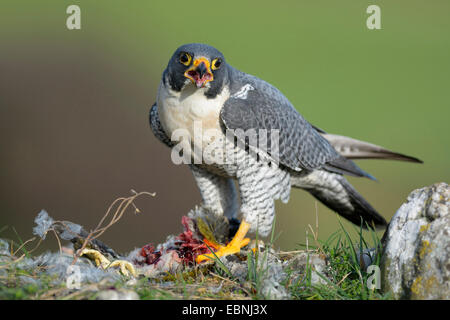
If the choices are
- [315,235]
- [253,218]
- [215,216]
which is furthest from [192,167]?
[315,235]

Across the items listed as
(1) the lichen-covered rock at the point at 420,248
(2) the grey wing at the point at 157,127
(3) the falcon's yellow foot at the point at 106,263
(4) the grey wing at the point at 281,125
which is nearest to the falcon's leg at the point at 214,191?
(2) the grey wing at the point at 157,127

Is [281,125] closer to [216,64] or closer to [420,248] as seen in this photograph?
[216,64]

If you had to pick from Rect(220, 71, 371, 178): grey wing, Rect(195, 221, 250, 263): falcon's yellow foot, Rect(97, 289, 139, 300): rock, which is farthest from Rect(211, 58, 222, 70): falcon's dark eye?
Rect(97, 289, 139, 300): rock

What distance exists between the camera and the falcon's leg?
Answer: 398 cm

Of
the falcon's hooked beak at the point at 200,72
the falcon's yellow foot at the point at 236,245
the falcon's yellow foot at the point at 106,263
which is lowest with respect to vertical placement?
the falcon's yellow foot at the point at 236,245

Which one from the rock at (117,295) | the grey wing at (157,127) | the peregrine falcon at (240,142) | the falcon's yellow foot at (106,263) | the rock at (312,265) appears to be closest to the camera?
the rock at (117,295)

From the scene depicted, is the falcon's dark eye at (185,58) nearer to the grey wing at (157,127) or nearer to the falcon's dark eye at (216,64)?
the falcon's dark eye at (216,64)

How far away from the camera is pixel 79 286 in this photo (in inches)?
89.4

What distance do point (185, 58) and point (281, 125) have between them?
3.23 ft

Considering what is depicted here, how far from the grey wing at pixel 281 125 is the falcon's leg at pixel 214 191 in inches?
25.0

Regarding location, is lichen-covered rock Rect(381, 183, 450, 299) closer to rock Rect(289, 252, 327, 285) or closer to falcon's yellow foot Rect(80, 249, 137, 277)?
rock Rect(289, 252, 327, 285)

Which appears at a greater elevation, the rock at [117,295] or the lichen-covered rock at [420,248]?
the lichen-covered rock at [420,248]

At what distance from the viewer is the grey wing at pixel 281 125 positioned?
339cm
